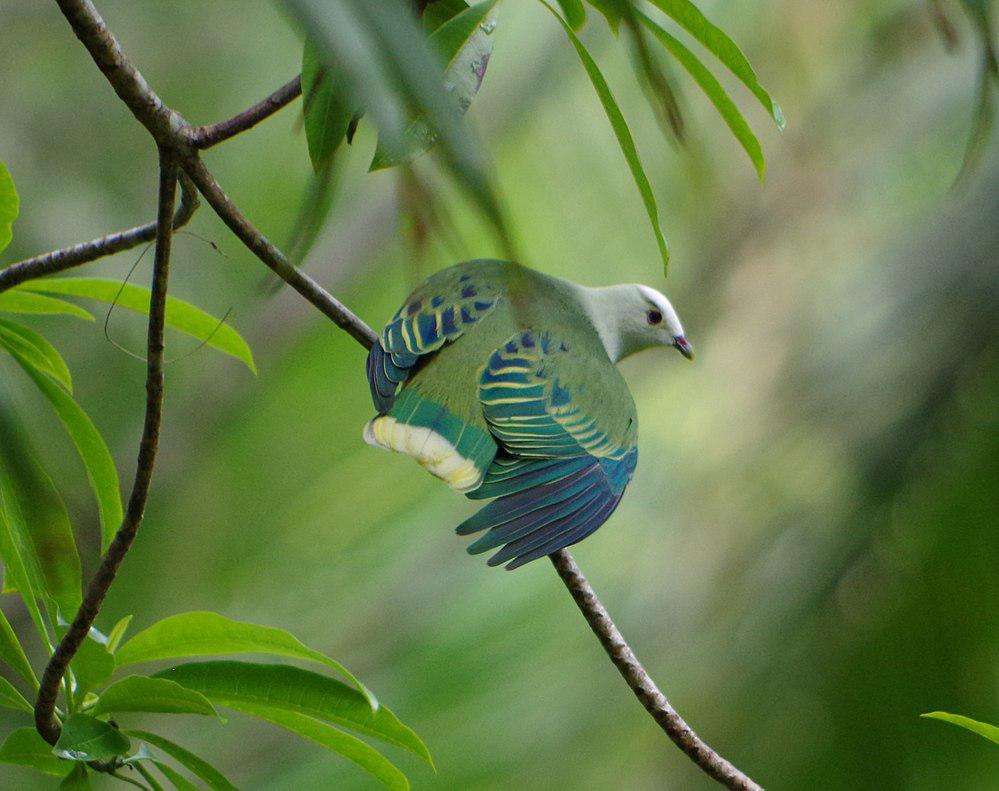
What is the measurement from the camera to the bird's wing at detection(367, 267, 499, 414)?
1.81m

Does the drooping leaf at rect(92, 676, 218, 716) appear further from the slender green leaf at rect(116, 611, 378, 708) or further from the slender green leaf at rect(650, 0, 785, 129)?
the slender green leaf at rect(650, 0, 785, 129)

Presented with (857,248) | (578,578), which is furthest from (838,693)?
(857,248)

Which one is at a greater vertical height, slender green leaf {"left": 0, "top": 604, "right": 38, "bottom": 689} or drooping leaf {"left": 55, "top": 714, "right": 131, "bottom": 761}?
slender green leaf {"left": 0, "top": 604, "right": 38, "bottom": 689}

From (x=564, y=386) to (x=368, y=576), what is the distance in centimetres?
324

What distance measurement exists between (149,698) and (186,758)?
127 mm

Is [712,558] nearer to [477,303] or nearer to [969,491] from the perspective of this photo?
[969,491]

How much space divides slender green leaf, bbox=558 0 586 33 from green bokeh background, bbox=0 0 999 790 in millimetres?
1580

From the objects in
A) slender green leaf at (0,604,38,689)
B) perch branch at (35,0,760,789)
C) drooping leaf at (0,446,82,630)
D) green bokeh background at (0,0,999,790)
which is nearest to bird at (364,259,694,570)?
perch branch at (35,0,760,789)

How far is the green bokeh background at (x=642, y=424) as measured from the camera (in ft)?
10.7

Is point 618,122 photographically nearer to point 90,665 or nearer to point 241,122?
point 241,122

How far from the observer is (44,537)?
1577 millimetres

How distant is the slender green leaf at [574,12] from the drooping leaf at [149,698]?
2.96ft

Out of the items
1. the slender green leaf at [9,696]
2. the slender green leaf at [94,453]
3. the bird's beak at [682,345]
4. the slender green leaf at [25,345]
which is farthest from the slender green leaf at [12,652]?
the bird's beak at [682,345]

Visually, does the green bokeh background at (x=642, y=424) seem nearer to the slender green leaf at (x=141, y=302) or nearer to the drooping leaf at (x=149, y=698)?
the slender green leaf at (x=141, y=302)
